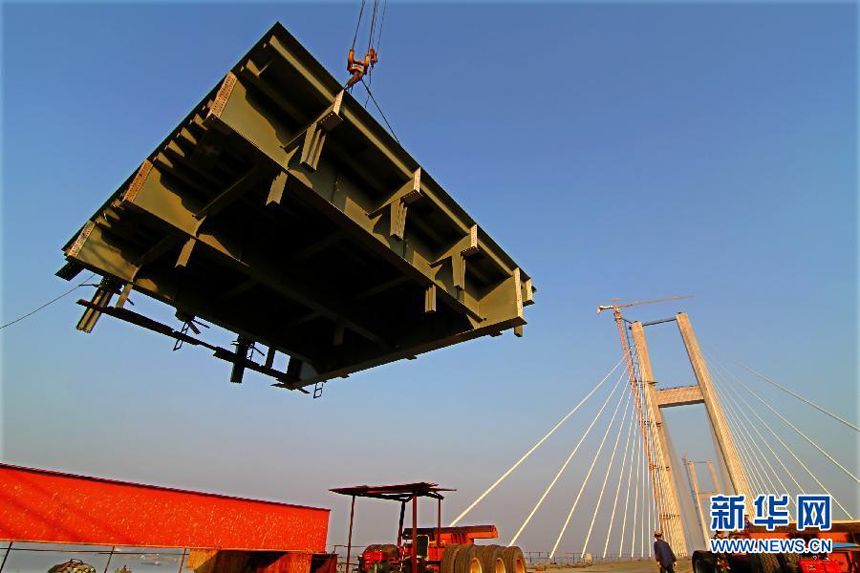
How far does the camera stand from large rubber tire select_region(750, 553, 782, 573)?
10659mm

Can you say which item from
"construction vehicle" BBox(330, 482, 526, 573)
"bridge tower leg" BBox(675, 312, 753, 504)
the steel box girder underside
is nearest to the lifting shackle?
the steel box girder underside

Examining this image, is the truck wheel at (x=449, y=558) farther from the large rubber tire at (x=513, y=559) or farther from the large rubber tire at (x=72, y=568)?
the large rubber tire at (x=72, y=568)

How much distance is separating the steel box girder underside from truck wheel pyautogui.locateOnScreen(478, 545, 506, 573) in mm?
5144

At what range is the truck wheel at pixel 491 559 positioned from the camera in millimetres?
10695

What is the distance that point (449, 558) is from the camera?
10.2 metres

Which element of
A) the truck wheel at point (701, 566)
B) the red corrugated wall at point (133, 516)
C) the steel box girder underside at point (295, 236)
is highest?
the steel box girder underside at point (295, 236)

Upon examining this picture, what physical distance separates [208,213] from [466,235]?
15.7 ft

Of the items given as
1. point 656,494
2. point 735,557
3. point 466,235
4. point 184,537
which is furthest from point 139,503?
point 656,494

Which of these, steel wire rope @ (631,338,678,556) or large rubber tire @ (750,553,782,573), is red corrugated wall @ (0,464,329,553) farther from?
steel wire rope @ (631,338,678,556)

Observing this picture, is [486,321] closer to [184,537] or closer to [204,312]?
[204,312]

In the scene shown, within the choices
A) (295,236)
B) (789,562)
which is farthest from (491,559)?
(295,236)

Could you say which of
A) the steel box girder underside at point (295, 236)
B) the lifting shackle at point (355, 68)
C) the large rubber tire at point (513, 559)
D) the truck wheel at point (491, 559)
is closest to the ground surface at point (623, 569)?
the large rubber tire at point (513, 559)

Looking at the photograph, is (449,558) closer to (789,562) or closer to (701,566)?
(701,566)

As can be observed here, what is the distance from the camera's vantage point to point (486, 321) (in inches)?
393
